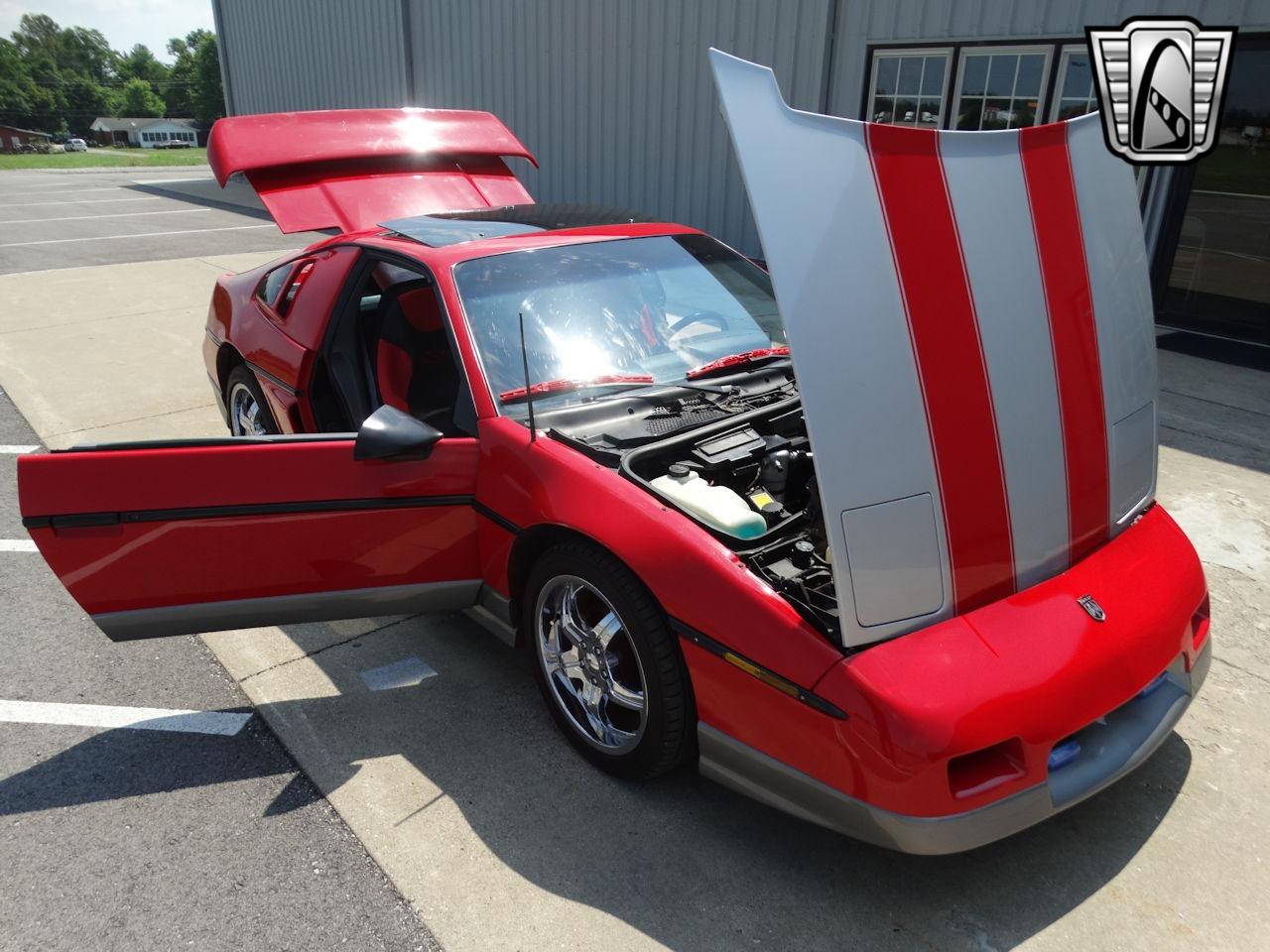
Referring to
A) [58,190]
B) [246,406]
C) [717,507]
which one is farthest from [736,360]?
[58,190]

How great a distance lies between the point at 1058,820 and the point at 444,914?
170cm

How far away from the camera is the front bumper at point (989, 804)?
2.05m

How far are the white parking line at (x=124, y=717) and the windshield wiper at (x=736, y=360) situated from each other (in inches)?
76.6

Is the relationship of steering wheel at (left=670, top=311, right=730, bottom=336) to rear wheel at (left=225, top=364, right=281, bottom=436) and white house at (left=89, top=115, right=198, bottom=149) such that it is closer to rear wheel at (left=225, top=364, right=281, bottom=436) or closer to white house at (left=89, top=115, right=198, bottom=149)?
rear wheel at (left=225, top=364, right=281, bottom=436)

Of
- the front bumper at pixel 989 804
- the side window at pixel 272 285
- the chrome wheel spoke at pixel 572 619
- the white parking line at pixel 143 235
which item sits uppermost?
the side window at pixel 272 285

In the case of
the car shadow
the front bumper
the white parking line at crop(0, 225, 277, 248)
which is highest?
the front bumper

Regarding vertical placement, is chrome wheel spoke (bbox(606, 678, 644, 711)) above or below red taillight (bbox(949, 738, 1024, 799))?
below

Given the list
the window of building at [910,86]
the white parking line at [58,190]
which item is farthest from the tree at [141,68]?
the window of building at [910,86]

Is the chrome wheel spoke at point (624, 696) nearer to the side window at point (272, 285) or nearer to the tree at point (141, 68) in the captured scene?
the side window at point (272, 285)

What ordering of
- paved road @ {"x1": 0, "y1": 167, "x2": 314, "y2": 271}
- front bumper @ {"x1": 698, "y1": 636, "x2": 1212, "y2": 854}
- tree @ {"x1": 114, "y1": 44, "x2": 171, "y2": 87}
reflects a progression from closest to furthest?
front bumper @ {"x1": 698, "y1": 636, "x2": 1212, "y2": 854}
paved road @ {"x1": 0, "y1": 167, "x2": 314, "y2": 271}
tree @ {"x1": 114, "y1": 44, "x2": 171, "y2": 87}

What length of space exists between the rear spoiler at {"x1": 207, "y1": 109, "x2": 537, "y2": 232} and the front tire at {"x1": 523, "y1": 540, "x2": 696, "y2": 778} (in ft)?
7.92

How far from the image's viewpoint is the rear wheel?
4.33 m

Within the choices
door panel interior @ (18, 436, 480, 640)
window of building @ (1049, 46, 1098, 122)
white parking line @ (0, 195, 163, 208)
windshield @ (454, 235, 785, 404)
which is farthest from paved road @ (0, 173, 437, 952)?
white parking line @ (0, 195, 163, 208)

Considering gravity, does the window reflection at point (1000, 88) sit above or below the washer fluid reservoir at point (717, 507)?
above
